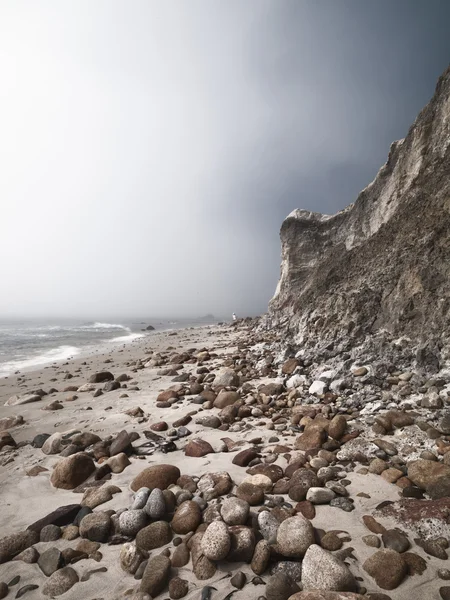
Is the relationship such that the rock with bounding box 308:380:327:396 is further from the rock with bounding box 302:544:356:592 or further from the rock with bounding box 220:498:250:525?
the rock with bounding box 302:544:356:592

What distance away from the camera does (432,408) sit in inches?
202

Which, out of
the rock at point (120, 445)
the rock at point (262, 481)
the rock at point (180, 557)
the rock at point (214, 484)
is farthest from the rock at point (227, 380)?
the rock at point (180, 557)

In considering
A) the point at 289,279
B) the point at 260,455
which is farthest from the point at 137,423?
the point at 289,279

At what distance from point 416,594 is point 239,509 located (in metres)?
1.82

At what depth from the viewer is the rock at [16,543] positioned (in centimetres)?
314

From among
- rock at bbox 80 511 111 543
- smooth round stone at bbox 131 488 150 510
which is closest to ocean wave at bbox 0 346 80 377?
rock at bbox 80 511 111 543

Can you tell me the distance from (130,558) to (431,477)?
3.96 m

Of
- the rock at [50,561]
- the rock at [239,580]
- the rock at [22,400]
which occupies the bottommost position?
the rock at [22,400]

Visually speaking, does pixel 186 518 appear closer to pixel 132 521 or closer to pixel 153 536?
pixel 153 536

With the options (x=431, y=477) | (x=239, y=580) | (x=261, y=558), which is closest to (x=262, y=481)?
(x=261, y=558)

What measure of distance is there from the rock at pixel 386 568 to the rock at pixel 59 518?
12.5 ft

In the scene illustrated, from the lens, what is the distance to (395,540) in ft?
8.96

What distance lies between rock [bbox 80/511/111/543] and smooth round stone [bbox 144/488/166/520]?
0.51 m

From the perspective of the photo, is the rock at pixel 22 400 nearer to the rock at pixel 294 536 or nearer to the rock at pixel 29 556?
the rock at pixel 29 556
